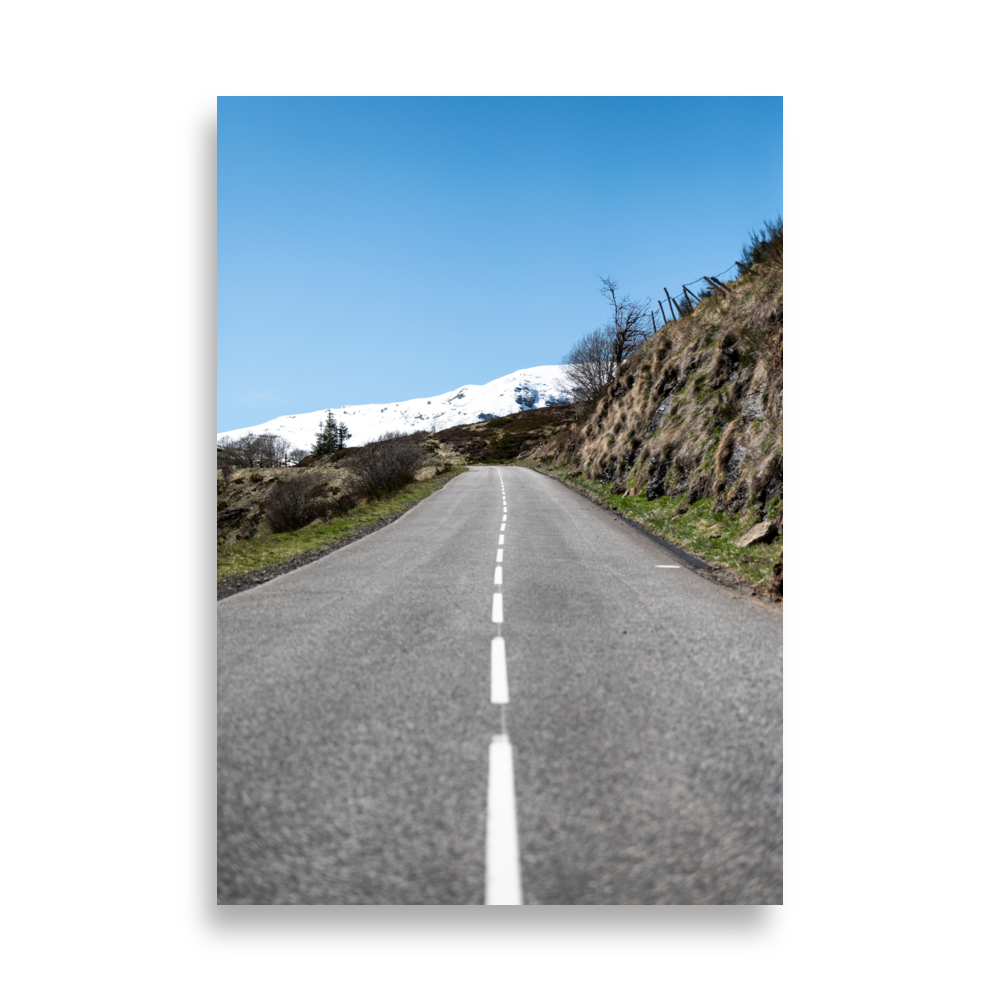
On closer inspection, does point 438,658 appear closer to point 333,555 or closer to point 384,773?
point 384,773

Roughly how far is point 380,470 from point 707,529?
58.3 ft

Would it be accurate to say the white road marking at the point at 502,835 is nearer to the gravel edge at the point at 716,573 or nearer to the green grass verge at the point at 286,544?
the gravel edge at the point at 716,573

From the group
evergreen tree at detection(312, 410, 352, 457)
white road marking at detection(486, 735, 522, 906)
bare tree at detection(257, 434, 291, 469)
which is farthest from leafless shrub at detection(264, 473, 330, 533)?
evergreen tree at detection(312, 410, 352, 457)

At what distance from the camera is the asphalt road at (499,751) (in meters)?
2.36

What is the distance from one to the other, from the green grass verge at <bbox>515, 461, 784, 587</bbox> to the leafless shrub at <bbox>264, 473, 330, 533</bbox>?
11.0 m

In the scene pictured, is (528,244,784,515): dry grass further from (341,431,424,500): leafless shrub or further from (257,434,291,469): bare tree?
(257,434,291,469): bare tree

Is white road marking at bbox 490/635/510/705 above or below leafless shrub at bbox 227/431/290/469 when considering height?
below

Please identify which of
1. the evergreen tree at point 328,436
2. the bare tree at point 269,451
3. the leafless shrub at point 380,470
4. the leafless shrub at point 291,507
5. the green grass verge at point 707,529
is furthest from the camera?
the evergreen tree at point 328,436

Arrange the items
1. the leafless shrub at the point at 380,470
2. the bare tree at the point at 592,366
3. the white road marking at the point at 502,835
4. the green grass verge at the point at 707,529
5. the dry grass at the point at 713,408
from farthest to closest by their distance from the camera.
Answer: the bare tree at the point at 592,366 < the leafless shrub at the point at 380,470 < the dry grass at the point at 713,408 < the green grass verge at the point at 707,529 < the white road marking at the point at 502,835

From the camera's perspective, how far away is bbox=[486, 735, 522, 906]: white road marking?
2.23 meters

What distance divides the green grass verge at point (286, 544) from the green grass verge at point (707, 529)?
8063 mm

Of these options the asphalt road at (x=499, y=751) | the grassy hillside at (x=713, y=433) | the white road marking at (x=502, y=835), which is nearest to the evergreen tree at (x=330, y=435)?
the grassy hillside at (x=713, y=433)
